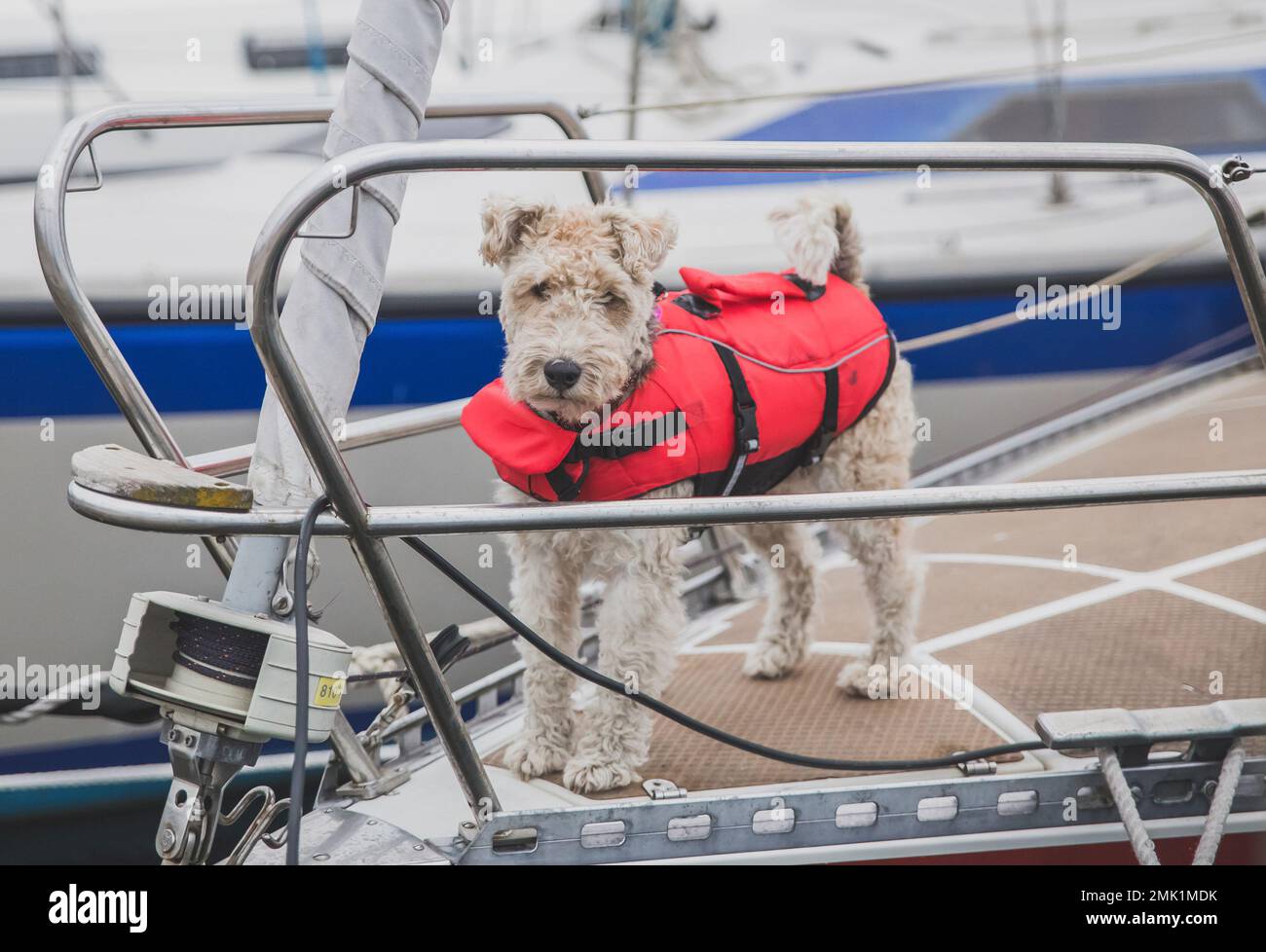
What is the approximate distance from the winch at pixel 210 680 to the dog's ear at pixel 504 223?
86 centimetres

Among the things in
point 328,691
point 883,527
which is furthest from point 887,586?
point 328,691

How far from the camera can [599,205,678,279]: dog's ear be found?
6.90ft

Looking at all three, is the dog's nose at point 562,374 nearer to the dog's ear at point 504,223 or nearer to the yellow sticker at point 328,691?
the dog's ear at point 504,223

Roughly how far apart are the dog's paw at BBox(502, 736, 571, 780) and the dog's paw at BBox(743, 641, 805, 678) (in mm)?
578

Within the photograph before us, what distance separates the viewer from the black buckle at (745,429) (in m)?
2.25

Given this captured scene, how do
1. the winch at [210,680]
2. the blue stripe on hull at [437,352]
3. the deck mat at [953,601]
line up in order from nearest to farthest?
the winch at [210,680], the deck mat at [953,601], the blue stripe on hull at [437,352]

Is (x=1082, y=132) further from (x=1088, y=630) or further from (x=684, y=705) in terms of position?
(x=684, y=705)

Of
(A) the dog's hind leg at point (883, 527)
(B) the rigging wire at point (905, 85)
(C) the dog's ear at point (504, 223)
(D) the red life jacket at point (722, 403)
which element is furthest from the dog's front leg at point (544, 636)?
(B) the rigging wire at point (905, 85)

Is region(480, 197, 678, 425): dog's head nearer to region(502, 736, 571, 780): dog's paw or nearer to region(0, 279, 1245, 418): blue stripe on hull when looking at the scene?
region(502, 736, 571, 780): dog's paw

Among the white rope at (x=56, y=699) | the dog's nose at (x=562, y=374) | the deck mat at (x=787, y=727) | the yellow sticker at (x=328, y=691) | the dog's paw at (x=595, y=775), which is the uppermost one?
the dog's nose at (x=562, y=374)

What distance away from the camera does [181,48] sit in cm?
454

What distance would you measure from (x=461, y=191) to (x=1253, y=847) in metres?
3.30
